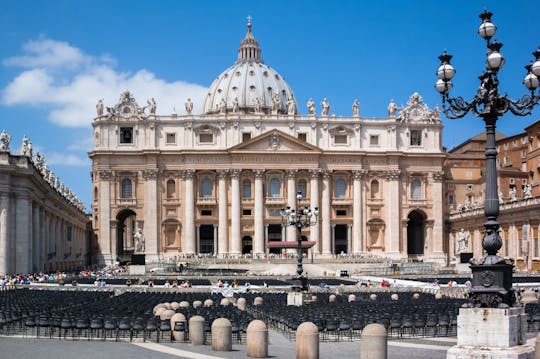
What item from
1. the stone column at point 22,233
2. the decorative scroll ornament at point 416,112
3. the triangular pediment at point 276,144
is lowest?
the stone column at point 22,233

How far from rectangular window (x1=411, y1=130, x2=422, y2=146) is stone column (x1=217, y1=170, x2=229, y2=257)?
2741cm

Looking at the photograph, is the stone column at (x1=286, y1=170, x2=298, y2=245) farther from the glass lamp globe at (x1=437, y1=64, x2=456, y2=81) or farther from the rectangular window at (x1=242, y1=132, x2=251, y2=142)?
the glass lamp globe at (x1=437, y1=64, x2=456, y2=81)

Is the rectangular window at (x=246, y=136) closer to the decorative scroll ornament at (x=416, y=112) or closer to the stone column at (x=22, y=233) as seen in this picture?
the decorative scroll ornament at (x=416, y=112)

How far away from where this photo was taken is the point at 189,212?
346ft

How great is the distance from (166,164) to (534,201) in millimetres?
50613

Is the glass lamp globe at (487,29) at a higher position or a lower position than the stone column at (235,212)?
higher

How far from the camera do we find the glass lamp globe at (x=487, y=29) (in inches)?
744

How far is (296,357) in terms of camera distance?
2162 cm

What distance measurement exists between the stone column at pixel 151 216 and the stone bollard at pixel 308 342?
85.0 meters

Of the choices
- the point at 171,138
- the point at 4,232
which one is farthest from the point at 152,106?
the point at 4,232

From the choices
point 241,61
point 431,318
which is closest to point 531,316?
point 431,318

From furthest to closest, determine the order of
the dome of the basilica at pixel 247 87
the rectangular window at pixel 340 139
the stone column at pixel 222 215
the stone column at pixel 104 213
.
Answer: the dome of the basilica at pixel 247 87 < the rectangular window at pixel 340 139 < the stone column at pixel 222 215 < the stone column at pixel 104 213

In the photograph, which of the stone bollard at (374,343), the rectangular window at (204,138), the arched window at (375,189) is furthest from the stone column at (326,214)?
the stone bollard at (374,343)

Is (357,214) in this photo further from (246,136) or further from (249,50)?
(249,50)
